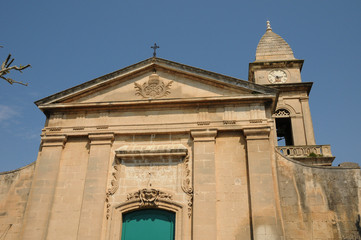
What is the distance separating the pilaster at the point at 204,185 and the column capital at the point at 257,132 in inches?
47.1

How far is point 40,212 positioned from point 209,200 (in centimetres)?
604

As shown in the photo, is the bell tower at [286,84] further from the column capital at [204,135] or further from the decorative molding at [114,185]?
the decorative molding at [114,185]

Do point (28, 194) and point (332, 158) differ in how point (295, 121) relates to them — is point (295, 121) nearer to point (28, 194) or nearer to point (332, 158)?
point (332, 158)

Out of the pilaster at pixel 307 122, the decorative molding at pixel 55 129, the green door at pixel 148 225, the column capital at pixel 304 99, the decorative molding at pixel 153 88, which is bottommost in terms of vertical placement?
the green door at pixel 148 225

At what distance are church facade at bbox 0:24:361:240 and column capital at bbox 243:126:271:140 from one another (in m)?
0.04

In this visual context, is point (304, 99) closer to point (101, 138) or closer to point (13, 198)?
point (101, 138)

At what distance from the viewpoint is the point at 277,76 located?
2648 centimetres

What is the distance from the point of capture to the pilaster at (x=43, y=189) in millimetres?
12719

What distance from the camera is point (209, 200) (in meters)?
12.3

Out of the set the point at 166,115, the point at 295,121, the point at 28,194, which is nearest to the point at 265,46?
the point at 295,121

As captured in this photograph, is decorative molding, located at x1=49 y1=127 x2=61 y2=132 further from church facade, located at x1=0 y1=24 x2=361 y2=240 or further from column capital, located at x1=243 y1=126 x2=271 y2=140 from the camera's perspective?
column capital, located at x1=243 y1=126 x2=271 y2=140

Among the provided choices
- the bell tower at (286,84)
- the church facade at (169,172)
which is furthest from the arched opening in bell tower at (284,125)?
the church facade at (169,172)

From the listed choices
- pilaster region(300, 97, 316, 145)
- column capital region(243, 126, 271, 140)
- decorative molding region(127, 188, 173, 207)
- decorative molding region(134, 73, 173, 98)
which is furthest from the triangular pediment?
pilaster region(300, 97, 316, 145)

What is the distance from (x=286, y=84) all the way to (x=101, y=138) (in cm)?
1585
